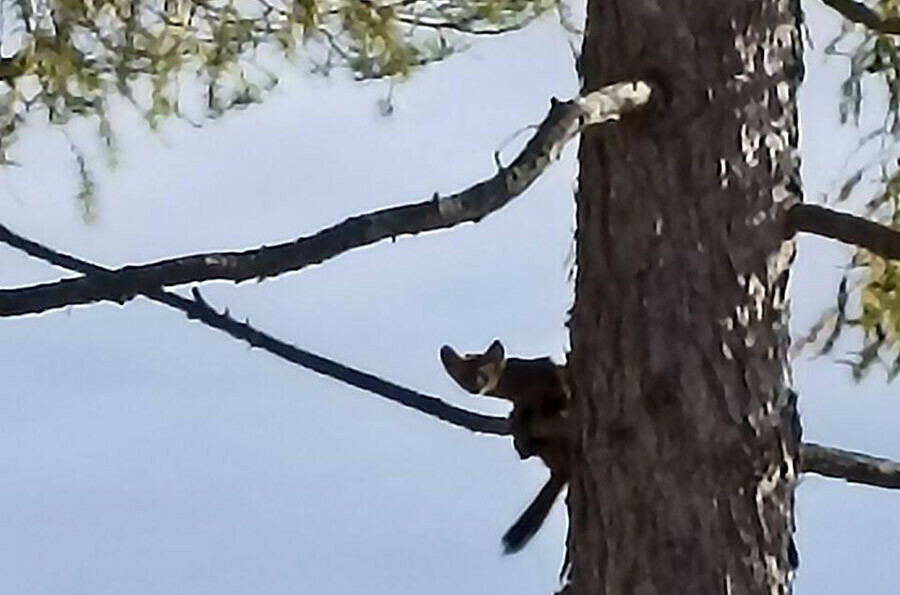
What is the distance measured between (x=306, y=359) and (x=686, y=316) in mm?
264

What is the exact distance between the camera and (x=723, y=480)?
1187mm

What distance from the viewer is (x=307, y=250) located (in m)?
0.90

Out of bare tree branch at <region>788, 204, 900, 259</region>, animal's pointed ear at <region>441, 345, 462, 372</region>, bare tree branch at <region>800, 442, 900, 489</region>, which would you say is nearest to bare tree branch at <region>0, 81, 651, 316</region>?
animal's pointed ear at <region>441, 345, 462, 372</region>

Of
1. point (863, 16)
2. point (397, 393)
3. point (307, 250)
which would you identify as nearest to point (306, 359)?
point (397, 393)

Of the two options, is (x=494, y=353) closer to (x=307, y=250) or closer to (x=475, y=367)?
(x=475, y=367)

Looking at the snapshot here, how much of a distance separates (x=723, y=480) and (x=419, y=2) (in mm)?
717

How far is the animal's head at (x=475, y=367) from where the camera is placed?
42.8 inches

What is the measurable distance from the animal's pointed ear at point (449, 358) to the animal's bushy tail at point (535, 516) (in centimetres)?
18

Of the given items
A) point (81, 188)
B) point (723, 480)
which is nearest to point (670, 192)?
point (723, 480)

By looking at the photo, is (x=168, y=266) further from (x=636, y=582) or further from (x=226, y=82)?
(x=226, y=82)

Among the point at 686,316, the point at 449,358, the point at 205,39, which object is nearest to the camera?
the point at 449,358

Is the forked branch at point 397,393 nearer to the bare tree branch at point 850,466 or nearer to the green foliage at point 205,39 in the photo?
the bare tree branch at point 850,466

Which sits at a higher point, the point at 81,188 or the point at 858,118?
the point at 81,188

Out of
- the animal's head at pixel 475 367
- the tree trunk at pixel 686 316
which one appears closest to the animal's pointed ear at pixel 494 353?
the animal's head at pixel 475 367
